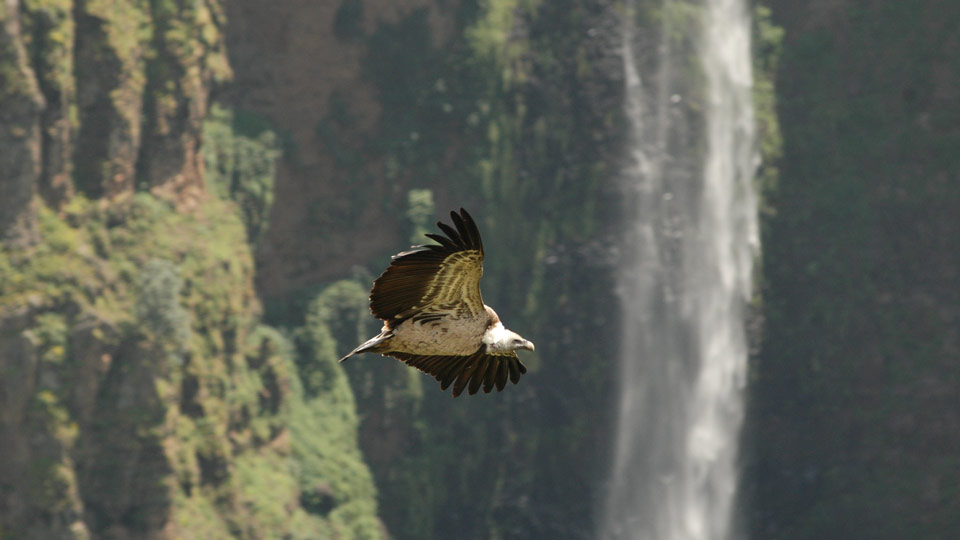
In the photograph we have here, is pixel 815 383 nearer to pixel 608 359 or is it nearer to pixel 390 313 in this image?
pixel 608 359

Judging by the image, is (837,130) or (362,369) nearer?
(362,369)

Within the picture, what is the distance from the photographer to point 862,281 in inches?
1660

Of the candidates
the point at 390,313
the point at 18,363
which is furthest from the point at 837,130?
the point at 390,313

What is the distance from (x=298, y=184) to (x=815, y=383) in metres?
15.8

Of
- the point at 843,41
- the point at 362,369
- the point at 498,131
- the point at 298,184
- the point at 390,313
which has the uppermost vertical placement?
A: the point at 843,41

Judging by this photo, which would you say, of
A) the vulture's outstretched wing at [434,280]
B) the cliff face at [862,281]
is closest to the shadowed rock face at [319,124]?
the cliff face at [862,281]

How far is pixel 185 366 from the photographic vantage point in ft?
112

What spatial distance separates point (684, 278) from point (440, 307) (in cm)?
3184

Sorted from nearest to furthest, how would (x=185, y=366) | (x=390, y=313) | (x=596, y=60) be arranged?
(x=390, y=313) < (x=185, y=366) < (x=596, y=60)

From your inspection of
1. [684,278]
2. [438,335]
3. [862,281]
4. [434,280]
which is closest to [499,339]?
[438,335]

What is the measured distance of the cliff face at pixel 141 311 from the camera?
104 feet

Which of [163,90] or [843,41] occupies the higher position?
[843,41]

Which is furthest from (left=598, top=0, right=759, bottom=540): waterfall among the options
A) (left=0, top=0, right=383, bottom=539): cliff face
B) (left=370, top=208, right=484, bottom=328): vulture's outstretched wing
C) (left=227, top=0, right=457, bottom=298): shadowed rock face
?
(left=370, top=208, right=484, bottom=328): vulture's outstretched wing

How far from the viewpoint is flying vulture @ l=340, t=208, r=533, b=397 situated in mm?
11492
